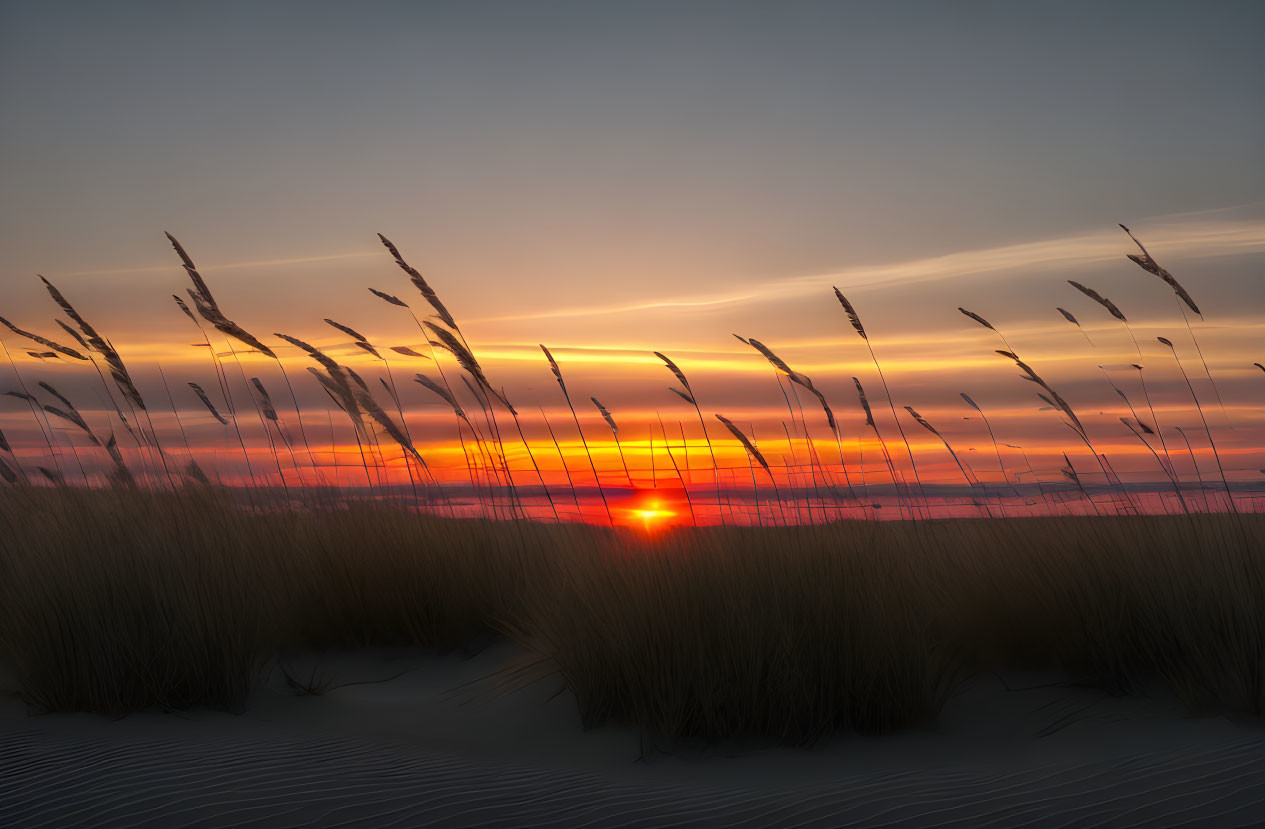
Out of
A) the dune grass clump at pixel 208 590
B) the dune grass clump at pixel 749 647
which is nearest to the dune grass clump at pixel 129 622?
the dune grass clump at pixel 208 590

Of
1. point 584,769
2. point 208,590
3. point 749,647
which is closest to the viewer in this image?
point 584,769

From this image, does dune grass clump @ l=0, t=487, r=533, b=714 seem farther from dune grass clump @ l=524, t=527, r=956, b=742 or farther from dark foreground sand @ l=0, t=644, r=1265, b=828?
dune grass clump @ l=524, t=527, r=956, b=742

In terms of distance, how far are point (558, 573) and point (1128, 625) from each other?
2.55 meters

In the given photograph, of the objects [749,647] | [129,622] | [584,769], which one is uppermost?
[129,622]

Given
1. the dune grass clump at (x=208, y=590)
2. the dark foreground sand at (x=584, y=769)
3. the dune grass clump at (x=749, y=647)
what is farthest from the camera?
the dune grass clump at (x=208, y=590)

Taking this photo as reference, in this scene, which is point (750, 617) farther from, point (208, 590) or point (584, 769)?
point (208, 590)

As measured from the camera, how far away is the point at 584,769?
3.15 meters

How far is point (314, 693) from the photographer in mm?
3986

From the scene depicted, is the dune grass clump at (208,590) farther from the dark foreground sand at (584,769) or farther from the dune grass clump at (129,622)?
the dark foreground sand at (584,769)

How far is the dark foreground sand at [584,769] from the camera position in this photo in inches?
99.1

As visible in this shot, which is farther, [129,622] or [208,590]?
[208,590]

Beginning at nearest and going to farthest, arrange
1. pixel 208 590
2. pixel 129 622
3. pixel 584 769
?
pixel 584 769, pixel 129 622, pixel 208 590

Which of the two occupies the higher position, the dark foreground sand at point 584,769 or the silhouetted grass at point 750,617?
the silhouetted grass at point 750,617

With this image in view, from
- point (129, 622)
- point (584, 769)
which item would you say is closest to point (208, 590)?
point (129, 622)
